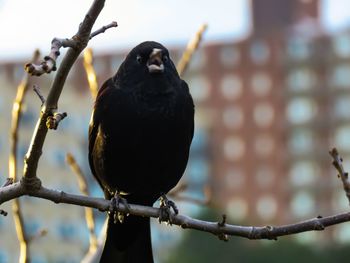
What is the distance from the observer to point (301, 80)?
65.7 m

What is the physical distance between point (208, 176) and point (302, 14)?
1436 cm

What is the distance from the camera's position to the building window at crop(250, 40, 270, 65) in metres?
66.2

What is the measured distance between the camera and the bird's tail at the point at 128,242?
175 inches

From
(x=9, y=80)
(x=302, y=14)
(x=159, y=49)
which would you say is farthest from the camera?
(x=302, y=14)

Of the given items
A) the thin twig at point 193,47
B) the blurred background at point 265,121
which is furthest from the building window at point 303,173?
the thin twig at point 193,47

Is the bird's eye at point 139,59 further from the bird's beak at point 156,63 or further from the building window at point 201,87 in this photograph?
the building window at point 201,87

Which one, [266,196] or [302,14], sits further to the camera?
[302,14]

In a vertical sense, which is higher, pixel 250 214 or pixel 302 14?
pixel 302 14

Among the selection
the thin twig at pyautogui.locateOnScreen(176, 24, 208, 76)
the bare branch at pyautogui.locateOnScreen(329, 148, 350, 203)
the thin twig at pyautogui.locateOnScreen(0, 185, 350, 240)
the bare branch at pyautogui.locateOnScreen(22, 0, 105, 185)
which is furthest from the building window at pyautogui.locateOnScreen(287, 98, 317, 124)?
the bare branch at pyautogui.locateOnScreen(22, 0, 105, 185)

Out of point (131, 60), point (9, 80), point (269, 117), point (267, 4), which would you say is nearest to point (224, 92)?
point (269, 117)

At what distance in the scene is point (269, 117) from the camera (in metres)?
65.7

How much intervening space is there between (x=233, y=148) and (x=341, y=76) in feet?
29.5

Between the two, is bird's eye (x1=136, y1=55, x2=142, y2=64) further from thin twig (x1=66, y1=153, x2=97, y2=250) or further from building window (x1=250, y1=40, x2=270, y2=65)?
building window (x1=250, y1=40, x2=270, y2=65)

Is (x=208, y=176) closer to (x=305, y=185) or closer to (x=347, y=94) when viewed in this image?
(x=305, y=185)
